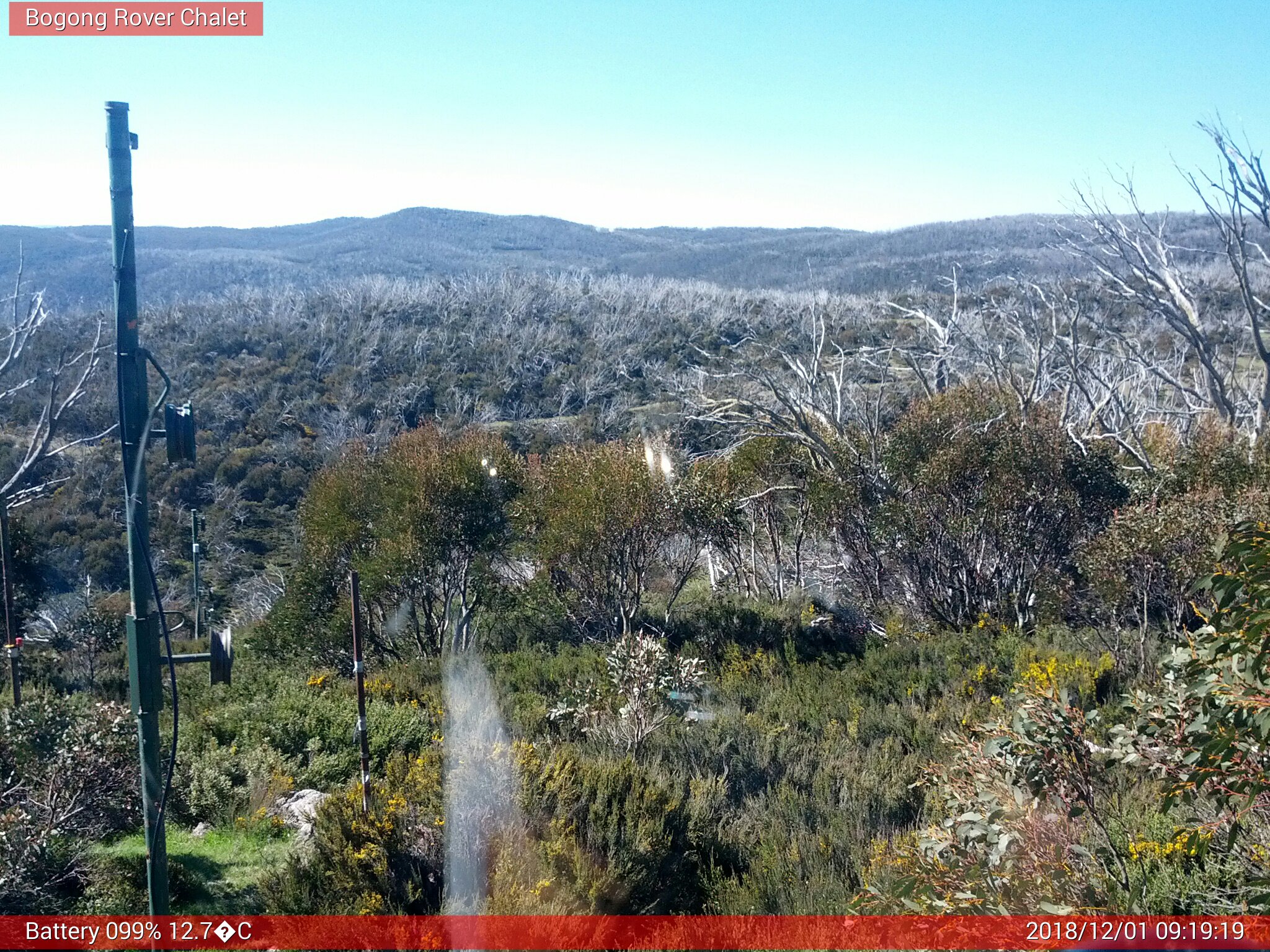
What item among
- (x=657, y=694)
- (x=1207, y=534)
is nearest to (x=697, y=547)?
(x=657, y=694)

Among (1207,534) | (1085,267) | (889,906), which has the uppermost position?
(1085,267)

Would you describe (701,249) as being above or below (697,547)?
above

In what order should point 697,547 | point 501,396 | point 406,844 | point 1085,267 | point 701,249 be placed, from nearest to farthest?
point 406,844 < point 697,547 < point 501,396 < point 1085,267 < point 701,249

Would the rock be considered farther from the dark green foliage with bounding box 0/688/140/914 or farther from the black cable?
the black cable

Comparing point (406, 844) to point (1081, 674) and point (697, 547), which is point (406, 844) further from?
point (697, 547)

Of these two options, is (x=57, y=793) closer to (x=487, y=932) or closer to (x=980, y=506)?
(x=487, y=932)

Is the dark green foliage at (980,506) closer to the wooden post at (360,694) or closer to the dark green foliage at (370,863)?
the wooden post at (360,694)

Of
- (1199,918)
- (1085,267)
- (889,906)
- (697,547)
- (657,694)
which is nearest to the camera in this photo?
(1199,918)

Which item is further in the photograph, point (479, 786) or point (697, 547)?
point (697, 547)
